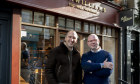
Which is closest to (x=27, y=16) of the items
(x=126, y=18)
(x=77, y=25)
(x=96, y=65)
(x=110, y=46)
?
(x=77, y=25)

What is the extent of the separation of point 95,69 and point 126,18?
4.67 meters

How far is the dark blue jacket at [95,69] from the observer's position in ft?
8.09

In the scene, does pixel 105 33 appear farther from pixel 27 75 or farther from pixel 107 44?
pixel 27 75

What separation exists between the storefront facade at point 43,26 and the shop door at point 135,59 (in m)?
2.52

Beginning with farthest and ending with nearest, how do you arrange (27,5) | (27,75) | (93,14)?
1. (93,14)
2. (27,75)
3. (27,5)

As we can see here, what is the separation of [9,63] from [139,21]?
548cm

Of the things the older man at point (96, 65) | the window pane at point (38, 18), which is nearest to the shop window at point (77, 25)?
the window pane at point (38, 18)

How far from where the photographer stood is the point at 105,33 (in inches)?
258

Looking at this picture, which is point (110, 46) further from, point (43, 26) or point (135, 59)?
point (43, 26)

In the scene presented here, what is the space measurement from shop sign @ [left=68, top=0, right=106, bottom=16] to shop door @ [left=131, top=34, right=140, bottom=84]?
2922 mm

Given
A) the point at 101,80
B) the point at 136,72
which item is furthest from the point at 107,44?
the point at 101,80

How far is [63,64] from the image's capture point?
8.20 feet

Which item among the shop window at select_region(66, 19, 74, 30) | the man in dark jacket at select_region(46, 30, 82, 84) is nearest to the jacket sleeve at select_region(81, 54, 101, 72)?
the man in dark jacket at select_region(46, 30, 82, 84)

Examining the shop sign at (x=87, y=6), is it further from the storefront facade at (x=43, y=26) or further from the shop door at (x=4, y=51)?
the shop door at (x=4, y=51)
